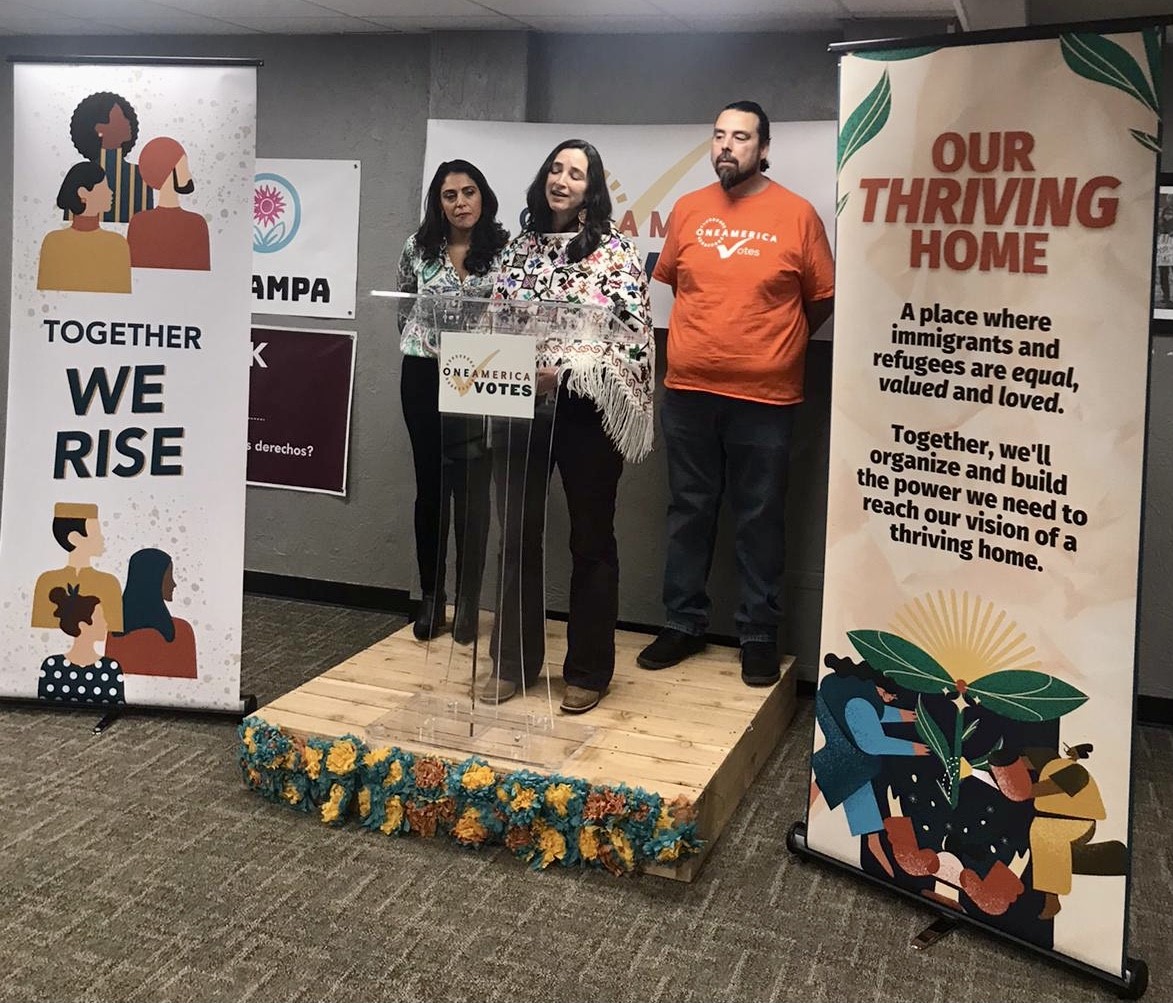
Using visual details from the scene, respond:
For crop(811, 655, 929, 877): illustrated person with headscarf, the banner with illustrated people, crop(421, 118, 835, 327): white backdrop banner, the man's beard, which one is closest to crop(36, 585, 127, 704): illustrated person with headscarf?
the banner with illustrated people

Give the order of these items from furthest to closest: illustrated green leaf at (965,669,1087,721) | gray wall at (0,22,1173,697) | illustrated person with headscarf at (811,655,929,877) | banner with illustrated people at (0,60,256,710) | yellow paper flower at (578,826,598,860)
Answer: gray wall at (0,22,1173,697), banner with illustrated people at (0,60,256,710), yellow paper flower at (578,826,598,860), illustrated person with headscarf at (811,655,929,877), illustrated green leaf at (965,669,1087,721)

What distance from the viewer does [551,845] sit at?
2658mm

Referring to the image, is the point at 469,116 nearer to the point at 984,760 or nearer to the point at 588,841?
the point at 588,841

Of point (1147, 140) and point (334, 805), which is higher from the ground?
point (1147, 140)

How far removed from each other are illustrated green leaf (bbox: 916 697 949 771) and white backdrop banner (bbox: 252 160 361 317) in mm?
2738

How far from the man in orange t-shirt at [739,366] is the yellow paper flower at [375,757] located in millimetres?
978

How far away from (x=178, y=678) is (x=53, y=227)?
1.27 m

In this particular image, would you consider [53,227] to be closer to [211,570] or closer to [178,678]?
[211,570]

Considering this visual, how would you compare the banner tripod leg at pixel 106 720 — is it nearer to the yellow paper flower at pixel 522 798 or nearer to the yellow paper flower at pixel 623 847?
the yellow paper flower at pixel 522 798

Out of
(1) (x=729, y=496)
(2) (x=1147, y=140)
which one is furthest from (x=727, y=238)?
(2) (x=1147, y=140)

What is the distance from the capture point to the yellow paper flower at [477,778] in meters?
2.68

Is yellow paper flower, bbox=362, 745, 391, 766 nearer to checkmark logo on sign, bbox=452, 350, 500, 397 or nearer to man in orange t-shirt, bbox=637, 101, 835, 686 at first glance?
checkmark logo on sign, bbox=452, 350, 500, 397

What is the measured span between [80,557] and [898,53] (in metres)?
2.43

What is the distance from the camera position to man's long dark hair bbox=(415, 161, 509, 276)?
3.64 meters
